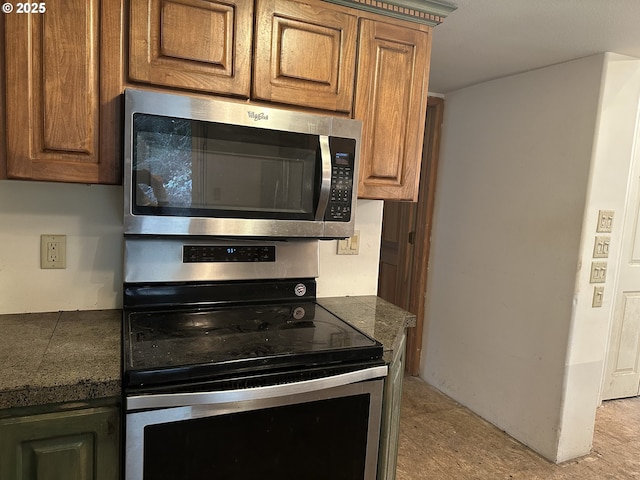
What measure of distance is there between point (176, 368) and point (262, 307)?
2.05 feet

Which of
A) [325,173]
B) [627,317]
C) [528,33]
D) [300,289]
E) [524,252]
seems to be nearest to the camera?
[325,173]

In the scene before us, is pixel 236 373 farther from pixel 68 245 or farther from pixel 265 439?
pixel 68 245

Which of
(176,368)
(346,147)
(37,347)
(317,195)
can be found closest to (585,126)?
(346,147)

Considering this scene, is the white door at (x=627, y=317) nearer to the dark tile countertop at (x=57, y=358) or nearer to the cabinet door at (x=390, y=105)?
the cabinet door at (x=390, y=105)

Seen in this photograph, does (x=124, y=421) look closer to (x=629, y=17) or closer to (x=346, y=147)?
(x=346, y=147)

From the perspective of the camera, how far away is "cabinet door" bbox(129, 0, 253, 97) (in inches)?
53.1

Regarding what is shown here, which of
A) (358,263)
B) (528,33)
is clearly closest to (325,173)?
(358,263)

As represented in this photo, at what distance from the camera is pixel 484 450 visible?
251 cm

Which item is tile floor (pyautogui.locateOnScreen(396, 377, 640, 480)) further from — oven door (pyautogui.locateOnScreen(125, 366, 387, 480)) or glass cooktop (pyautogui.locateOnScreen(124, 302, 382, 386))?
glass cooktop (pyautogui.locateOnScreen(124, 302, 382, 386))

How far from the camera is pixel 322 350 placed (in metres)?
1.31

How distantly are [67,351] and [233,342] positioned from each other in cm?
45

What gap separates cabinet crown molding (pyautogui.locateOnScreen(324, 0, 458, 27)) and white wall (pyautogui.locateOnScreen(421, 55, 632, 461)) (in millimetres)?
1068

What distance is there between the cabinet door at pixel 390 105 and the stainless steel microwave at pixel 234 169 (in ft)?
0.45

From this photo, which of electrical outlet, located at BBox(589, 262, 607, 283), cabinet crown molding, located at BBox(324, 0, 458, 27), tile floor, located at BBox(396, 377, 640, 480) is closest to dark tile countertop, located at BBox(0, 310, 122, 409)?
cabinet crown molding, located at BBox(324, 0, 458, 27)
